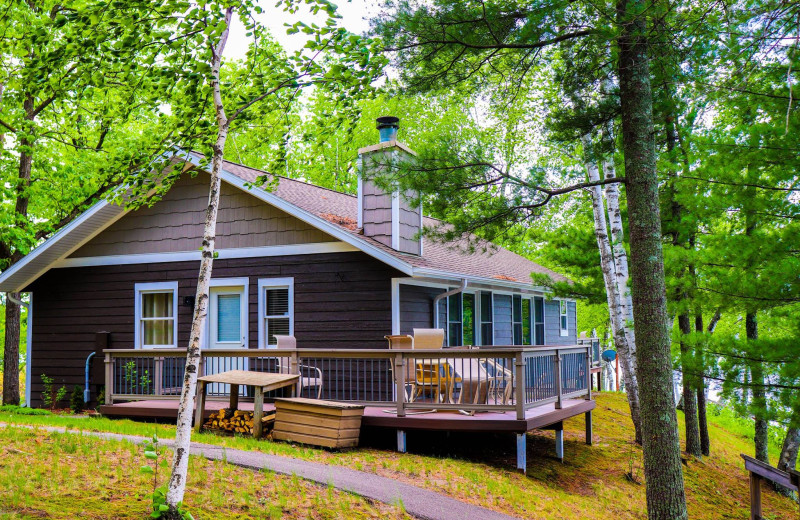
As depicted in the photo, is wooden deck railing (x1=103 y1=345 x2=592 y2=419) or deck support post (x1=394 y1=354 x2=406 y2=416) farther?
deck support post (x1=394 y1=354 x2=406 y2=416)

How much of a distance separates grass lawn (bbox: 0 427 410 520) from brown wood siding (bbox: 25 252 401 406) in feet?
16.9

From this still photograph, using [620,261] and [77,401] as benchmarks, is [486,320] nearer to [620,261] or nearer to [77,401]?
[620,261]

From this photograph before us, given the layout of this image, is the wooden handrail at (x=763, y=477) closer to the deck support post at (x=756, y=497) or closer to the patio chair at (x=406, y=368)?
the deck support post at (x=756, y=497)

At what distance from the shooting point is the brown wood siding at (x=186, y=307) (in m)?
12.3

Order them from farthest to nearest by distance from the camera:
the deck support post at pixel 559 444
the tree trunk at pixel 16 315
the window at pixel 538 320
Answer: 1. the window at pixel 538 320
2. the tree trunk at pixel 16 315
3. the deck support post at pixel 559 444

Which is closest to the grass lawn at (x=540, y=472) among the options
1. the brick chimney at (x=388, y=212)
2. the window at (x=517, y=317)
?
the brick chimney at (x=388, y=212)

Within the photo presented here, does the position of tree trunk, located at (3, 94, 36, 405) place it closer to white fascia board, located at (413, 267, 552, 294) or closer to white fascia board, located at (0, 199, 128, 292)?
white fascia board, located at (0, 199, 128, 292)

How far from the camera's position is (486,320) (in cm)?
1577

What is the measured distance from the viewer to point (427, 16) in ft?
25.0

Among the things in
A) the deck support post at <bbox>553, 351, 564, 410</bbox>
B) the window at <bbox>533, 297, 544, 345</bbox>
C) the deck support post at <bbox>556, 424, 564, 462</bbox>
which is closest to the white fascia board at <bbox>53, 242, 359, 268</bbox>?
the deck support post at <bbox>553, 351, 564, 410</bbox>

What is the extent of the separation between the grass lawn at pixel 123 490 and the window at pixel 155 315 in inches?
256

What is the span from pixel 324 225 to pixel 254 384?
3449 millimetres

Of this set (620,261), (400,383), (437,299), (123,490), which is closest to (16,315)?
(437,299)

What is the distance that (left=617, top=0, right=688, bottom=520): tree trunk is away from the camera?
736 centimetres
